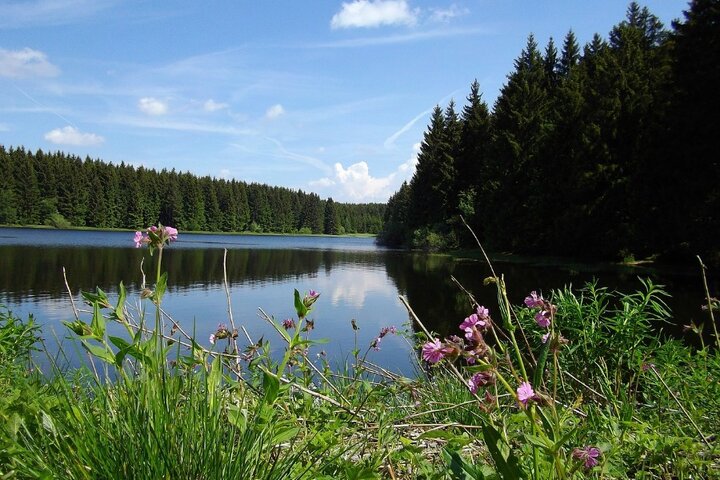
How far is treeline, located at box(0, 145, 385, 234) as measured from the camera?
80688 millimetres

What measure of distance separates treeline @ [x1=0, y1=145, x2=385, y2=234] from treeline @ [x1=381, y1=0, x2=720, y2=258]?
61195mm

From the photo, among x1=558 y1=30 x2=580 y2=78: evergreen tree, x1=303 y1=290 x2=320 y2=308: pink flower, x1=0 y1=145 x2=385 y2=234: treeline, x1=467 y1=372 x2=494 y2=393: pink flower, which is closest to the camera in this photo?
x1=467 y1=372 x2=494 y2=393: pink flower

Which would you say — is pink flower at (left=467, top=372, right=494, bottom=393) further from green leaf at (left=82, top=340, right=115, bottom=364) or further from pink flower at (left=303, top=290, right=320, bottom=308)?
green leaf at (left=82, top=340, right=115, bottom=364)

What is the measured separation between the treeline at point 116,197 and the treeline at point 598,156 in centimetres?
6120

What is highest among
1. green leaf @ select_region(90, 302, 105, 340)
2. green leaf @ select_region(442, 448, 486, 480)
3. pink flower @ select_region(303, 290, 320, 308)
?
pink flower @ select_region(303, 290, 320, 308)

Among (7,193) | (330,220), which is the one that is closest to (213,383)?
(7,193)

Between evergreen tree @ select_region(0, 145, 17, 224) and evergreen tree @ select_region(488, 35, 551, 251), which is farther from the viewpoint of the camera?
evergreen tree @ select_region(0, 145, 17, 224)

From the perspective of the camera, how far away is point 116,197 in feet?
291

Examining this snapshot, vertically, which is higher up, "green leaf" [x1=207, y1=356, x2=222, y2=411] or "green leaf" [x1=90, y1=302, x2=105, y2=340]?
"green leaf" [x1=90, y1=302, x2=105, y2=340]

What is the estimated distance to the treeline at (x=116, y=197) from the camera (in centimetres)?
8069

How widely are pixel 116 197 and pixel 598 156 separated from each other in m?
83.8

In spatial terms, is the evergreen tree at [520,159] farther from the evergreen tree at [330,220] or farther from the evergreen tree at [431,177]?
the evergreen tree at [330,220]

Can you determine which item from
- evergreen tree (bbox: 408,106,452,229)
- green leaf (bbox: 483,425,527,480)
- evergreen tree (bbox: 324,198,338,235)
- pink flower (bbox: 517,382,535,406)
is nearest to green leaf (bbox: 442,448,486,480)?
green leaf (bbox: 483,425,527,480)

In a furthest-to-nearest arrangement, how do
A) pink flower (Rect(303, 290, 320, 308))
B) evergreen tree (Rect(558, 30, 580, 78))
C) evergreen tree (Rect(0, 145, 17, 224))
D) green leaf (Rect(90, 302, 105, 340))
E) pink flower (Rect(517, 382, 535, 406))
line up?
evergreen tree (Rect(0, 145, 17, 224))
evergreen tree (Rect(558, 30, 580, 78))
pink flower (Rect(303, 290, 320, 308))
green leaf (Rect(90, 302, 105, 340))
pink flower (Rect(517, 382, 535, 406))
